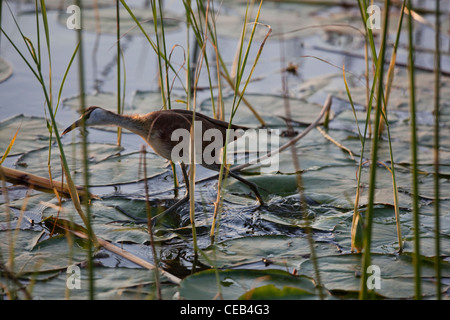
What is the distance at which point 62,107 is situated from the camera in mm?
4656

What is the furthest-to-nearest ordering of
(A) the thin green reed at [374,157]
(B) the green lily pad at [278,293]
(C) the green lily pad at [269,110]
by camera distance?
1. (C) the green lily pad at [269,110]
2. (B) the green lily pad at [278,293]
3. (A) the thin green reed at [374,157]

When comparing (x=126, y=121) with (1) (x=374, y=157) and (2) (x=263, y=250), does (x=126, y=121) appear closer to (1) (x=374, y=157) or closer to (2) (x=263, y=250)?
(2) (x=263, y=250)

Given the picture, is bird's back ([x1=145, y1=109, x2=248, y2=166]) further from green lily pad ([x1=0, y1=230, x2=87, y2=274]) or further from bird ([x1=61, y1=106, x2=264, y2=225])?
green lily pad ([x1=0, y1=230, x2=87, y2=274])

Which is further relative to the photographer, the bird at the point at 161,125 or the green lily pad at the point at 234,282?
the bird at the point at 161,125

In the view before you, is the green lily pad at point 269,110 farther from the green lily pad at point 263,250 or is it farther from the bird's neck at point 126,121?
the green lily pad at point 263,250

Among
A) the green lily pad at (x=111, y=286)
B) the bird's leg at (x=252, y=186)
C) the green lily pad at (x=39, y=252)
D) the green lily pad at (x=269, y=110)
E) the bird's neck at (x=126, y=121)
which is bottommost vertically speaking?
the green lily pad at (x=111, y=286)

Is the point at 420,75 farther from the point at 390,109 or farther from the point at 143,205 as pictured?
the point at 143,205

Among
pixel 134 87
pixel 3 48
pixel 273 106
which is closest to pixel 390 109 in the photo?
pixel 273 106

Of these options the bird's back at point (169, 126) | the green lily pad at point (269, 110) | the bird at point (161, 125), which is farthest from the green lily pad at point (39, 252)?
the green lily pad at point (269, 110)

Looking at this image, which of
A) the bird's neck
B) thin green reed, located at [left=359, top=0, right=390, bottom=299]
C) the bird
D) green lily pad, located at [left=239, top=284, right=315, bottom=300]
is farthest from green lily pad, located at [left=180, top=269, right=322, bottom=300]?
the bird's neck

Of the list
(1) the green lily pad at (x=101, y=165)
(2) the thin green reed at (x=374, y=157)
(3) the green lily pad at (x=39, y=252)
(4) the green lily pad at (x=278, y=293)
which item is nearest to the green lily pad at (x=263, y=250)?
(4) the green lily pad at (x=278, y=293)

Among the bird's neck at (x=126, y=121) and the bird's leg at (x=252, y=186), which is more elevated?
the bird's neck at (x=126, y=121)

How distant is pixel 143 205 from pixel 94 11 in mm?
4530

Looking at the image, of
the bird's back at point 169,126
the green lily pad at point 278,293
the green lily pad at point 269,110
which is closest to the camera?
the green lily pad at point 278,293
